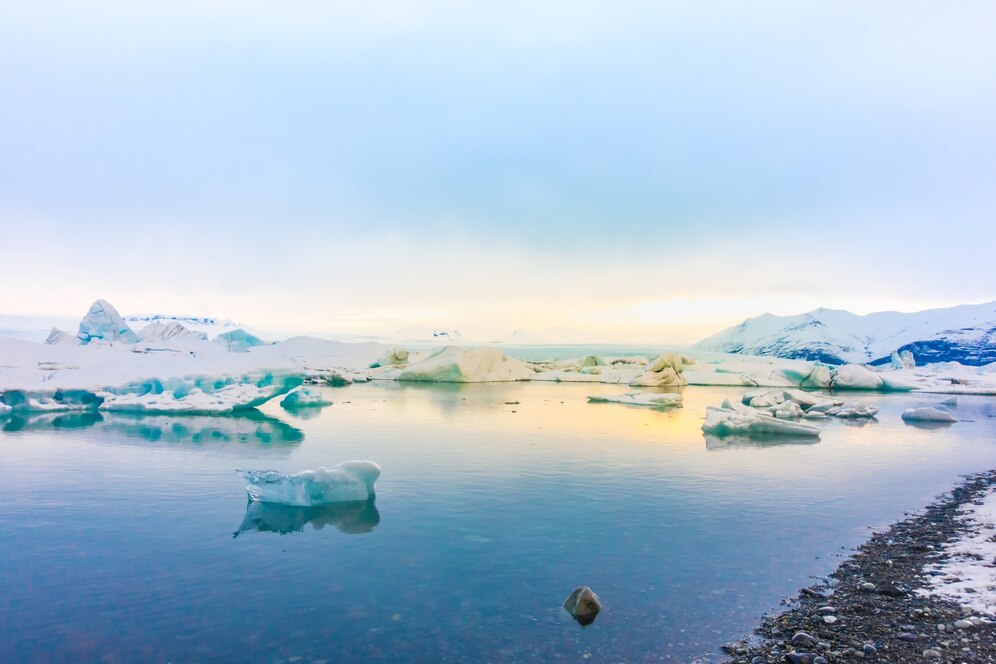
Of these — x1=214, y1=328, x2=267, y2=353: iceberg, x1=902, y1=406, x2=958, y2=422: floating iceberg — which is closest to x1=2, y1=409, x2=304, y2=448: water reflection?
x1=902, y1=406, x2=958, y2=422: floating iceberg

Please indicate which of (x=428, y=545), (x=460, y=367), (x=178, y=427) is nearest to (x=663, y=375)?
(x=460, y=367)

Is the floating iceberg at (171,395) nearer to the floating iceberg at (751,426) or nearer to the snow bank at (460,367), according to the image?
the floating iceberg at (751,426)

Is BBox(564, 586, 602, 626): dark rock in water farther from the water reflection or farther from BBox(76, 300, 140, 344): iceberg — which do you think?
BBox(76, 300, 140, 344): iceberg

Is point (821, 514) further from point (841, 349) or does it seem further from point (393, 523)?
point (841, 349)

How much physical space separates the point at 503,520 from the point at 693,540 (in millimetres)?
1847

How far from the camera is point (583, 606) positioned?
156 inches

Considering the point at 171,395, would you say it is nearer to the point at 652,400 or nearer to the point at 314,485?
the point at 314,485

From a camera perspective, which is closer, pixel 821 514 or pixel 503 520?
pixel 503 520

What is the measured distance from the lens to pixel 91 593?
165 inches

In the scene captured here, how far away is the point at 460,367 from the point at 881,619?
30.5 meters

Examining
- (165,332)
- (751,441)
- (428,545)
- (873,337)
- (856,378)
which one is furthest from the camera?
(873,337)

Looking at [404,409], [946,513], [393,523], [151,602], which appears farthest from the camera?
[404,409]

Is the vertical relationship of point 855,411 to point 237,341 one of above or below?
below

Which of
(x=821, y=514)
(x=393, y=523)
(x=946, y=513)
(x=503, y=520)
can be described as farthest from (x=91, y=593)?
(x=946, y=513)
